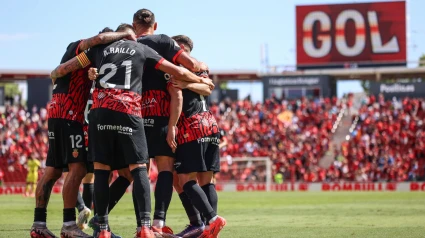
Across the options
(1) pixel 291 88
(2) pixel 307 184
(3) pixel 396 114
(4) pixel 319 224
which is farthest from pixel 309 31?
(4) pixel 319 224

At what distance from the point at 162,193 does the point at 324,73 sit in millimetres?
44801

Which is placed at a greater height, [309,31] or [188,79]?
[309,31]

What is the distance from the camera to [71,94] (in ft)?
32.2

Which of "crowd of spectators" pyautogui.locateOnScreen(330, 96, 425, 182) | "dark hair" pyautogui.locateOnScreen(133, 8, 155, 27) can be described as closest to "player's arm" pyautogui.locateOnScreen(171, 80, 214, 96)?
"dark hair" pyautogui.locateOnScreen(133, 8, 155, 27)

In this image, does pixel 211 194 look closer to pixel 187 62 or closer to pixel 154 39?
pixel 187 62

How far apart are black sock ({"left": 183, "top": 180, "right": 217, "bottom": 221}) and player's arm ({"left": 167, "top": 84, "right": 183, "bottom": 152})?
19.2 inches

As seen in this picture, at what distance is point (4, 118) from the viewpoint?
152ft

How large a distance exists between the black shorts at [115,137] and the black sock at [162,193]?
2.51 feet

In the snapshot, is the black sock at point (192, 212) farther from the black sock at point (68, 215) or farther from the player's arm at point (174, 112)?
Result: the black sock at point (68, 215)

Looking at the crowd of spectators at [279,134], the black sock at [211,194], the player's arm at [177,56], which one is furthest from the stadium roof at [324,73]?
the player's arm at [177,56]

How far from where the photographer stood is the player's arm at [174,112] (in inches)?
364

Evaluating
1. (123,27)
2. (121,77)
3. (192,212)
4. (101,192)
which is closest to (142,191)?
(101,192)

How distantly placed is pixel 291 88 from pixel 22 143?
19.2 meters

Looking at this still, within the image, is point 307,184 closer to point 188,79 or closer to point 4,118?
point 4,118
